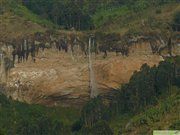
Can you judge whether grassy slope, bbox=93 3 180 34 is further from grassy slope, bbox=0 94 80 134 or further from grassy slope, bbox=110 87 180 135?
grassy slope, bbox=110 87 180 135

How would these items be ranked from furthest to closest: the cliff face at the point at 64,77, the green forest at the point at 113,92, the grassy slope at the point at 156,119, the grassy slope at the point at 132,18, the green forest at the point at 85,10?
the green forest at the point at 85,10, the grassy slope at the point at 132,18, the cliff face at the point at 64,77, the green forest at the point at 113,92, the grassy slope at the point at 156,119

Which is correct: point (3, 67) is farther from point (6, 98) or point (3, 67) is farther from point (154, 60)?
point (154, 60)

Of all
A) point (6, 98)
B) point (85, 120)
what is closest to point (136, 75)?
point (85, 120)

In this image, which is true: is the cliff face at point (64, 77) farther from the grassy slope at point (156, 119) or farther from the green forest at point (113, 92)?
the grassy slope at point (156, 119)

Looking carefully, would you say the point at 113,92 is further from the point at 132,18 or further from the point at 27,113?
the point at 132,18

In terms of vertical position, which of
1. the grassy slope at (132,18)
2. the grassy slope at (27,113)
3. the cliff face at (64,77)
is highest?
the grassy slope at (132,18)

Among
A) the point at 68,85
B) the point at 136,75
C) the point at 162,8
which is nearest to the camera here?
the point at 136,75

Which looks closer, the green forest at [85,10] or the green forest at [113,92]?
the green forest at [113,92]

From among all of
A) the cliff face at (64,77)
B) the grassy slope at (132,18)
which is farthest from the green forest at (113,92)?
the cliff face at (64,77)
